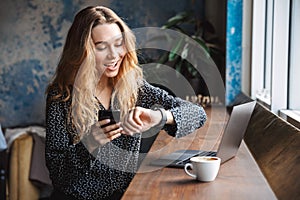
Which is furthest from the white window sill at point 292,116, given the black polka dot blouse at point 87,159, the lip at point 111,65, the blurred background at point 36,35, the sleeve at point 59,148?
the blurred background at point 36,35

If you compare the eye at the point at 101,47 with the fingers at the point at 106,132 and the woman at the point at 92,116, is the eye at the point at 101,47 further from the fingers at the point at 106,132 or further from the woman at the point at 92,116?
the fingers at the point at 106,132

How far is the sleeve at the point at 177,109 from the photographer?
2.01 m

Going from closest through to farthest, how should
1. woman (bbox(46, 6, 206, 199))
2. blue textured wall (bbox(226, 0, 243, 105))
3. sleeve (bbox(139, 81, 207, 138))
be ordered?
woman (bbox(46, 6, 206, 199)) < sleeve (bbox(139, 81, 207, 138)) < blue textured wall (bbox(226, 0, 243, 105))

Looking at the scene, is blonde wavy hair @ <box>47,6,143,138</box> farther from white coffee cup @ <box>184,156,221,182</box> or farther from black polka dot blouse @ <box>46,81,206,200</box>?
white coffee cup @ <box>184,156,221,182</box>

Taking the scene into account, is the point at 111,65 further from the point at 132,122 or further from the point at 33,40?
the point at 33,40

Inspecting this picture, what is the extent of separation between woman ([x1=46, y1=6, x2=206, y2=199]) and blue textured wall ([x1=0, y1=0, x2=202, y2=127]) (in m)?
2.72

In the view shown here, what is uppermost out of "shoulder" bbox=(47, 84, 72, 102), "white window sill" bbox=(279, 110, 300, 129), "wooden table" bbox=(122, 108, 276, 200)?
"shoulder" bbox=(47, 84, 72, 102)

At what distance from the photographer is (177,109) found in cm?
202

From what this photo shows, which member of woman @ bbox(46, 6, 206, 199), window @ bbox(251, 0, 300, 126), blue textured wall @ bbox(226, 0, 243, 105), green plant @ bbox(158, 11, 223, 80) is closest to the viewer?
woman @ bbox(46, 6, 206, 199)

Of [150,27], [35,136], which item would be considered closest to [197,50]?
[150,27]

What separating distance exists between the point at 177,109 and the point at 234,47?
5.78ft

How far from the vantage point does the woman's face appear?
1869 mm

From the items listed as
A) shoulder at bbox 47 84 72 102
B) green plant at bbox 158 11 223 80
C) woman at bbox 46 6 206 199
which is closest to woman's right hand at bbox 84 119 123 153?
woman at bbox 46 6 206 199

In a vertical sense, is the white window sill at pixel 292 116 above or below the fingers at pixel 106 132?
below
